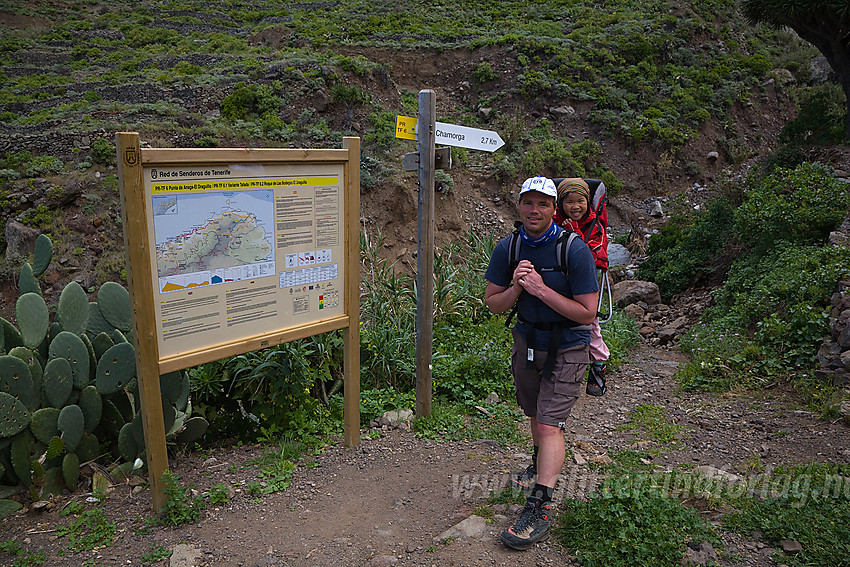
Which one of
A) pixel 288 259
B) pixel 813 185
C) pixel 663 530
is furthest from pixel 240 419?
pixel 813 185

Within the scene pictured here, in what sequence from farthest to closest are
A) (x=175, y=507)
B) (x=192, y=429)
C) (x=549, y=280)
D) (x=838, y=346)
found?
(x=838, y=346), (x=192, y=429), (x=175, y=507), (x=549, y=280)

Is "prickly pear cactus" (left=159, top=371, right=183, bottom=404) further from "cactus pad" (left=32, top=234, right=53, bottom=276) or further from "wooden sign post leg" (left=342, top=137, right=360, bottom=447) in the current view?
"cactus pad" (left=32, top=234, right=53, bottom=276)

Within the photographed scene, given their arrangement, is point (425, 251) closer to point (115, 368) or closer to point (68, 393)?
point (115, 368)

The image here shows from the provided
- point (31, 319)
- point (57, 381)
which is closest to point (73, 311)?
point (31, 319)

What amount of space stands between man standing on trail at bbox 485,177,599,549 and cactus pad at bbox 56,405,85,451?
2.51 meters

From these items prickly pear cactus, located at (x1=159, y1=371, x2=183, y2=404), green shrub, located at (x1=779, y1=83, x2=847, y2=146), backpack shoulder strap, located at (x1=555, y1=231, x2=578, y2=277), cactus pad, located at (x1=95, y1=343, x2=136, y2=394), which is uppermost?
green shrub, located at (x1=779, y1=83, x2=847, y2=146)

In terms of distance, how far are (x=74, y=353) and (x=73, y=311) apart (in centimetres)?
36

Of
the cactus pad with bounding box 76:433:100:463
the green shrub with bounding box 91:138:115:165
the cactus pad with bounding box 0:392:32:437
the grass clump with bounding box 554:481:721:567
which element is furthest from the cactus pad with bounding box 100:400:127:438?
the green shrub with bounding box 91:138:115:165

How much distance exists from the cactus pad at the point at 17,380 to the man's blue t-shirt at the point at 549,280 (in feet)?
8.93

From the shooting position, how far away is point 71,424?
3334 millimetres

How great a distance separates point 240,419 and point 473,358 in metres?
2.08

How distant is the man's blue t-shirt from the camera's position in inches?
113

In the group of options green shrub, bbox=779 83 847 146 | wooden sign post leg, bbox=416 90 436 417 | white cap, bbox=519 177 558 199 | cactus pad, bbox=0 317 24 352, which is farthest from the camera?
green shrub, bbox=779 83 847 146

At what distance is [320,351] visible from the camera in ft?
14.7
